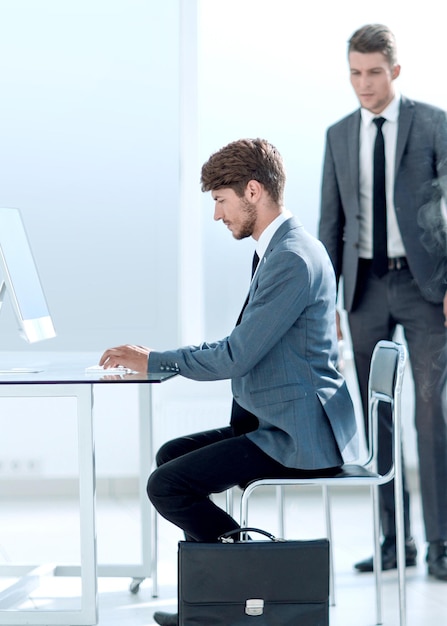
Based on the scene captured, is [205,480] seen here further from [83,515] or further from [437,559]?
[437,559]

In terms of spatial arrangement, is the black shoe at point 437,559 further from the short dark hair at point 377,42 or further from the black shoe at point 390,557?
the short dark hair at point 377,42

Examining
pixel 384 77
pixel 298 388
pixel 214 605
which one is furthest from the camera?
pixel 384 77

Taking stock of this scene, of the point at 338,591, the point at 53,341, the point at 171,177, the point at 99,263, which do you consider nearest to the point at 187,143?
the point at 171,177

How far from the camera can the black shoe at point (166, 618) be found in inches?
98.4

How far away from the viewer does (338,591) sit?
2912mm

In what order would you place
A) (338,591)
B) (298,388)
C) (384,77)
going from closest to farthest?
(298,388), (338,591), (384,77)

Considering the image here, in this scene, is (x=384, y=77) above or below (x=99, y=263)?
above

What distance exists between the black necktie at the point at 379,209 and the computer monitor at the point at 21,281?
1006 millimetres

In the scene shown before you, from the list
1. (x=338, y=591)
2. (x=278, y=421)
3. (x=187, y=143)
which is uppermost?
(x=187, y=143)

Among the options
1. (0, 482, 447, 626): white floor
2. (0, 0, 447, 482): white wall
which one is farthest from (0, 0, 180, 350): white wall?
(0, 482, 447, 626): white floor

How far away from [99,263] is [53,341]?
1.23 feet

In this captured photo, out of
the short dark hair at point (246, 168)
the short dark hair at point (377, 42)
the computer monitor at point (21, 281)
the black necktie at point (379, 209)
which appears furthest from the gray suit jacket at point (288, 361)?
the short dark hair at point (377, 42)

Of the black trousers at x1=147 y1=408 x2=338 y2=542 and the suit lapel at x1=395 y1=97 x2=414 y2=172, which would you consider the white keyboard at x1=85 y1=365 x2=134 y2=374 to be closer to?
the black trousers at x1=147 y1=408 x2=338 y2=542

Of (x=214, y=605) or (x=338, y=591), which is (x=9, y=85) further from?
(x=214, y=605)
